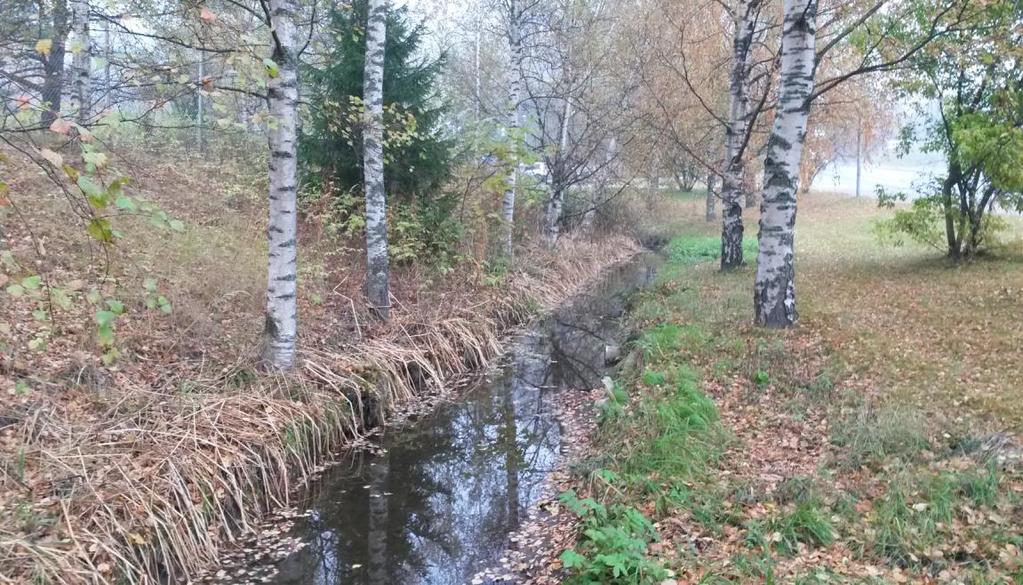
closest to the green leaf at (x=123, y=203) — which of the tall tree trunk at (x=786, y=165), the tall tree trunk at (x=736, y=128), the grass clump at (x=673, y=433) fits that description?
the grass clump at (x=673, y=433)

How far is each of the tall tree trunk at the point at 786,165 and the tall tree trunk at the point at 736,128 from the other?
3901mm

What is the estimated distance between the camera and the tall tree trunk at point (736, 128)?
42.1ft

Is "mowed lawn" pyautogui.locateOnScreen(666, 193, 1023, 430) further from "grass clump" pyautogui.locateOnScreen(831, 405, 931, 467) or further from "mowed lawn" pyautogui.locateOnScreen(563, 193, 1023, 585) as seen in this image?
"grass clump" pyautogui.locateOnScreen(831, 405, 931, 467)

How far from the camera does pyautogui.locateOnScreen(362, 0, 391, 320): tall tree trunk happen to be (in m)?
9.53

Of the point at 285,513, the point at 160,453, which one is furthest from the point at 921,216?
the point at 160,453

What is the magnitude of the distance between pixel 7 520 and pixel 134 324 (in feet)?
11.8

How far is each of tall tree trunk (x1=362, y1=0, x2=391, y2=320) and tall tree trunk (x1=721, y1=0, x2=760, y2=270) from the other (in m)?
6.89

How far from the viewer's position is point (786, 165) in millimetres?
8633

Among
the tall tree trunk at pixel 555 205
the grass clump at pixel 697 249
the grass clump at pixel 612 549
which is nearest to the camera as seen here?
the grass clump at pixel 612 549

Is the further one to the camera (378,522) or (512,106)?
(512,106)

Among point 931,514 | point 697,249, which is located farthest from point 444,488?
point 697,249

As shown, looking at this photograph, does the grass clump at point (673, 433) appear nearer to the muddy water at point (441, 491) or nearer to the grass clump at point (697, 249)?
the muddy water at point (441, 491)

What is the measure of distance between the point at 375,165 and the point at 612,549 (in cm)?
701

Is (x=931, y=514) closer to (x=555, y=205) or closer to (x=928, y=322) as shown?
(x=928, y=322)
